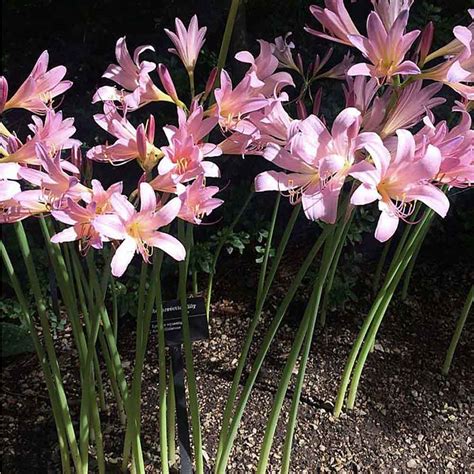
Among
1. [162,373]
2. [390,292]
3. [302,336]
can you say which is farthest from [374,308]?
[162,373]

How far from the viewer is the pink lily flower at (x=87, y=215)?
0.81m

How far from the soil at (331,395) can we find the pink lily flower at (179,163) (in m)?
0.76

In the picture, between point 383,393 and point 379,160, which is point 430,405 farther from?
point 379,160

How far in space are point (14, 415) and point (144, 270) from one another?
2.52 feet

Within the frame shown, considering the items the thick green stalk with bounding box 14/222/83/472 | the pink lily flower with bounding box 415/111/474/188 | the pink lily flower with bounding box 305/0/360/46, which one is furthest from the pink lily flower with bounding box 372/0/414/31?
the thick green stalk with bounding box 14/222/83/472

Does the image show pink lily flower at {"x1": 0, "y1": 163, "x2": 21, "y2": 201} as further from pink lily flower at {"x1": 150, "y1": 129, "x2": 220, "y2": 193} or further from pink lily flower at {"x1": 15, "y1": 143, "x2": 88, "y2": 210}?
pink lily flower at {"x1": 150, "y1": 129, "x2": 220, "y2": 193}

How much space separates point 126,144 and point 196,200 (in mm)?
124

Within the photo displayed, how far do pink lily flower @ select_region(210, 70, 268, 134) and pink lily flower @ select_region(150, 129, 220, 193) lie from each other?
7 cm

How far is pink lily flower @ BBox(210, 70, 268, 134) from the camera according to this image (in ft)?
2.93

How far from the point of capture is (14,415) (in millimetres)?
1564

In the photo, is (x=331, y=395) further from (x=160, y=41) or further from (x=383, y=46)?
(x=160, y=41)

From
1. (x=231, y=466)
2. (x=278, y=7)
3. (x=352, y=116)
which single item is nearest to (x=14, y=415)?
(x=231, y=466)

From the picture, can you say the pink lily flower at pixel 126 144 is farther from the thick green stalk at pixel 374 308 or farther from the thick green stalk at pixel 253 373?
the thick green stalk at pixel 374 308

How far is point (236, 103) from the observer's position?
92 cm
